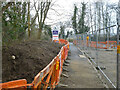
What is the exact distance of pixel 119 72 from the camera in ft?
13.4

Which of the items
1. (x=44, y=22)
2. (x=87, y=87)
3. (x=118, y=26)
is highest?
(x=44, y=22)

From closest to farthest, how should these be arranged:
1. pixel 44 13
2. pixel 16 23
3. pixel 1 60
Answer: pixel 1 60, pixel 16 23, pixel 44 13

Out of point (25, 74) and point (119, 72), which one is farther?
point (25, 74)

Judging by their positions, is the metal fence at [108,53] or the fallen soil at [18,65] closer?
the fallen soil at [18,65]

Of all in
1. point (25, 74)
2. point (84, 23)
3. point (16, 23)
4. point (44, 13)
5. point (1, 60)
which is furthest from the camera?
point (84, 23)

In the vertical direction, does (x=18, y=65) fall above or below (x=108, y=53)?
below

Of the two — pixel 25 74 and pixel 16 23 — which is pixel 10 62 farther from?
pixel 16 23

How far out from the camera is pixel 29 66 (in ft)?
17.8

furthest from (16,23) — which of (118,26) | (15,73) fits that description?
(118,26)

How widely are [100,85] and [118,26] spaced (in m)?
2.79

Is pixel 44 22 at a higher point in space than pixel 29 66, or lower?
higher

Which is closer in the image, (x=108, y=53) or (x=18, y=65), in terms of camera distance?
(x=18, y=65)

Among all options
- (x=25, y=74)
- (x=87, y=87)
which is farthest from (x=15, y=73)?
(x=87, y=87)

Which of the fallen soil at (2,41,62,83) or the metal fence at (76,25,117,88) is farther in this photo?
the metal fence at (76,25,117,88)
